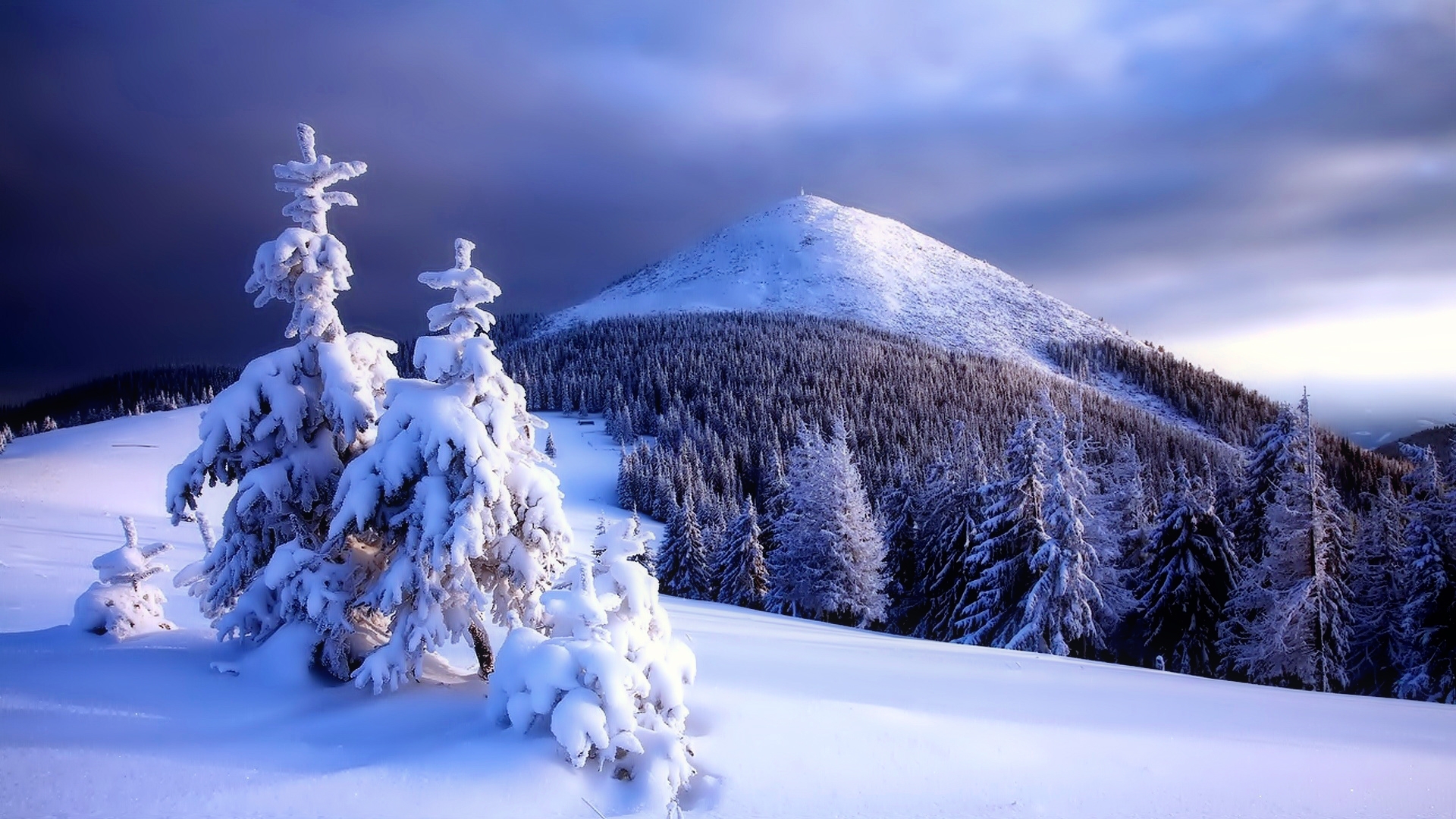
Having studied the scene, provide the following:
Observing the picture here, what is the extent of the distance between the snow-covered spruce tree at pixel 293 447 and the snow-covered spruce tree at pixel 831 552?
90.5ft

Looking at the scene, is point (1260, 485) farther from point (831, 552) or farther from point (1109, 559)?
point (831, 552)

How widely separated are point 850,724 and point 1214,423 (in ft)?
627

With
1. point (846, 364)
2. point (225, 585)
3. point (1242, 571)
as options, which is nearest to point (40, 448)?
point (225, 585)

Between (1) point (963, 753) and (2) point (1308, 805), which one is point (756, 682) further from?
(2) point (1308, 805)

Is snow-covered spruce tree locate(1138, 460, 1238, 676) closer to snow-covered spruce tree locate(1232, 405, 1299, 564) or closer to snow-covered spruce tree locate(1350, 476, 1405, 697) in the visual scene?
snow-covered spruce tree locate(1232, 405, 1299, 564)

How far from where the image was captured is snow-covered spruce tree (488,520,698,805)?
7.17m

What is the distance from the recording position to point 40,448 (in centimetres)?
6425

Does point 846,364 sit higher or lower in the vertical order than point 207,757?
higher

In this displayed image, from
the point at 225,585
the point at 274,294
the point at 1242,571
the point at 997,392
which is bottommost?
the point at 1242,571

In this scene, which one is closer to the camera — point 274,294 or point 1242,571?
point 274,294

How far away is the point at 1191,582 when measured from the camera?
28.8 meters

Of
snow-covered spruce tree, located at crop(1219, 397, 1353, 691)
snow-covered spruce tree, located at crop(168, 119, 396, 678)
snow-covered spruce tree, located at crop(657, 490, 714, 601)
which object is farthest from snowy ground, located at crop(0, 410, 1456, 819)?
snow-covered spruce tree, located at crop(657, 490, 714, 601)

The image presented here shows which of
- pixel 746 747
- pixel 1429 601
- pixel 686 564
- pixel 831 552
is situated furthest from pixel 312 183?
pixel 686 564

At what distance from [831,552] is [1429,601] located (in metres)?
21.7
